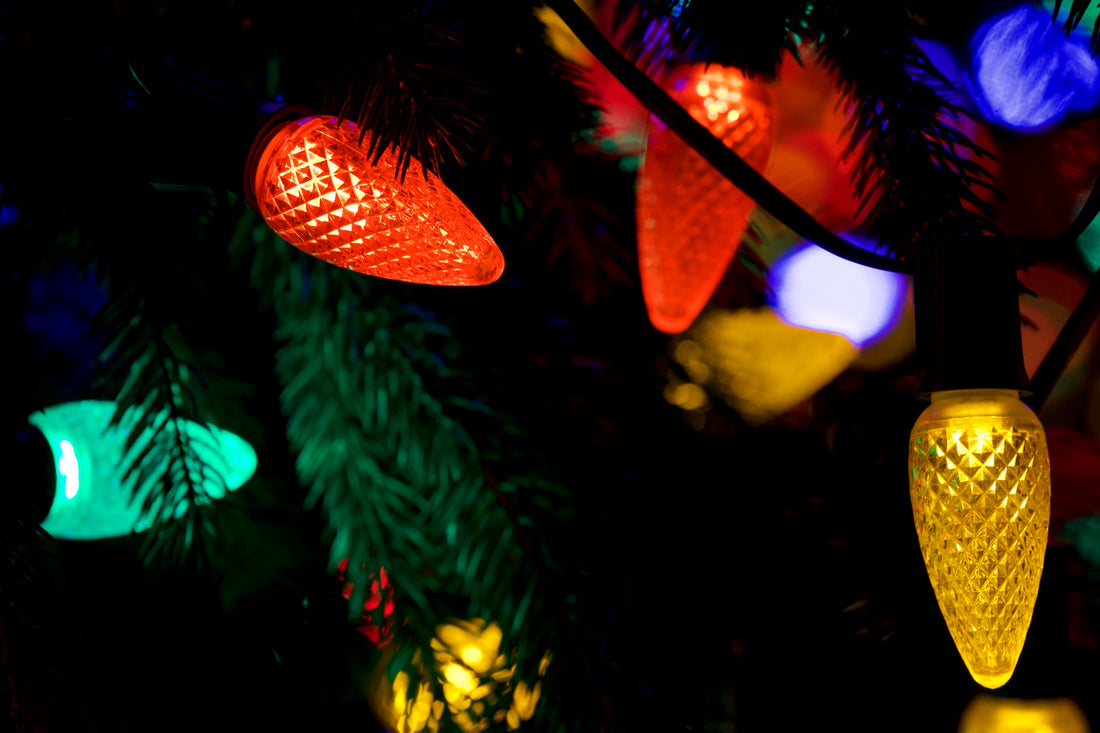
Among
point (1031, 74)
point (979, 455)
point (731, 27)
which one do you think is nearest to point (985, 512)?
point (979, 455)

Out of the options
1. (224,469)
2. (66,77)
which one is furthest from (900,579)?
(66,77)

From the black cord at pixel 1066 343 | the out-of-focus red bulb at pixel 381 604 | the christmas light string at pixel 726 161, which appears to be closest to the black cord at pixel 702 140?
the christmas light string at pixel 726 161

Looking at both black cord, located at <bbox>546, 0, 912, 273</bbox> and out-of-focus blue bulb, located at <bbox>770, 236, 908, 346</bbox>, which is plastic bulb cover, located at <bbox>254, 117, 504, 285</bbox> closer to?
black cord, located at <bbox>546, 0, 912, 273</bbox>

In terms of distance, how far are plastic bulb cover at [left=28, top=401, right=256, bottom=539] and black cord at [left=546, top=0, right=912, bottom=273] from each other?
1.02 ft

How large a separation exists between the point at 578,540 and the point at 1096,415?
456 mm

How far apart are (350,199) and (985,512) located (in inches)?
11.3

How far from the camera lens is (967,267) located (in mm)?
267

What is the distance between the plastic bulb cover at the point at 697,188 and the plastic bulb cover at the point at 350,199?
0.16 meters

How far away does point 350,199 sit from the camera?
0.87ft

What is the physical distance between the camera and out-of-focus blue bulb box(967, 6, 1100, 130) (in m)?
0.55

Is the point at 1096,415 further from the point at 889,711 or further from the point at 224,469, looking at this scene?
the point at 224,469

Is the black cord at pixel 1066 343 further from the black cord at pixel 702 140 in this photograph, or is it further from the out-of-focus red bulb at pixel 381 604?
the out-of-focus red bulb at pixel 381 604

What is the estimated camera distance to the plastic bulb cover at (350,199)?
10.4 inches

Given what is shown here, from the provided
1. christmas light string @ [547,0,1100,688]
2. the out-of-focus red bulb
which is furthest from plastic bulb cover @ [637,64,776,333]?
the out-of-focus red bulb
